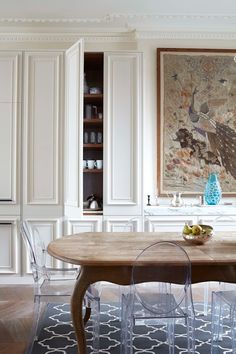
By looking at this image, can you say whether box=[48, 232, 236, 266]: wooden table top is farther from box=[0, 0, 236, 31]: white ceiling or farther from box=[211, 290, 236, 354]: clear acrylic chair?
box=[0, 0, 236, 31]: white ceiling

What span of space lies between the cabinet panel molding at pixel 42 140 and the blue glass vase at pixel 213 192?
6.02 feet

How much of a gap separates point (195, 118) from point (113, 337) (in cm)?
297

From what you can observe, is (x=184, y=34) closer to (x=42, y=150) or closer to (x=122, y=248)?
A: (x=42, y=150)

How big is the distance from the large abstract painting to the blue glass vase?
0.20 metres

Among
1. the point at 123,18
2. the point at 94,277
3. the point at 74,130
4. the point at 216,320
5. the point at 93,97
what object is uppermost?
the point at 123,18

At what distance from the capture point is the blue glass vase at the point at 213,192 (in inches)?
182

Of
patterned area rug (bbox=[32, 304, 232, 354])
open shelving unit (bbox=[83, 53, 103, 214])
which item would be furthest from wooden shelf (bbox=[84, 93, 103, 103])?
patterned area rug (bbox=[32, 304, 232, 354])

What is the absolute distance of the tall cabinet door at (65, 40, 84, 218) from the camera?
4234mm

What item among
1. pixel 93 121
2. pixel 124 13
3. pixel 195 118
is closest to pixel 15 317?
pixel 93 121

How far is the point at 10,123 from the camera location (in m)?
4.38

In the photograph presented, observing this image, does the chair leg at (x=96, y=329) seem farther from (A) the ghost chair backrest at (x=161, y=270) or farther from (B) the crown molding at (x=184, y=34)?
(B) the crown molding at (x=184, y=34)

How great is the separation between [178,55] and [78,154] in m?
1.90

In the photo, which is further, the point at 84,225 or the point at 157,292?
the point at 84,225

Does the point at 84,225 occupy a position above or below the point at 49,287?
above
